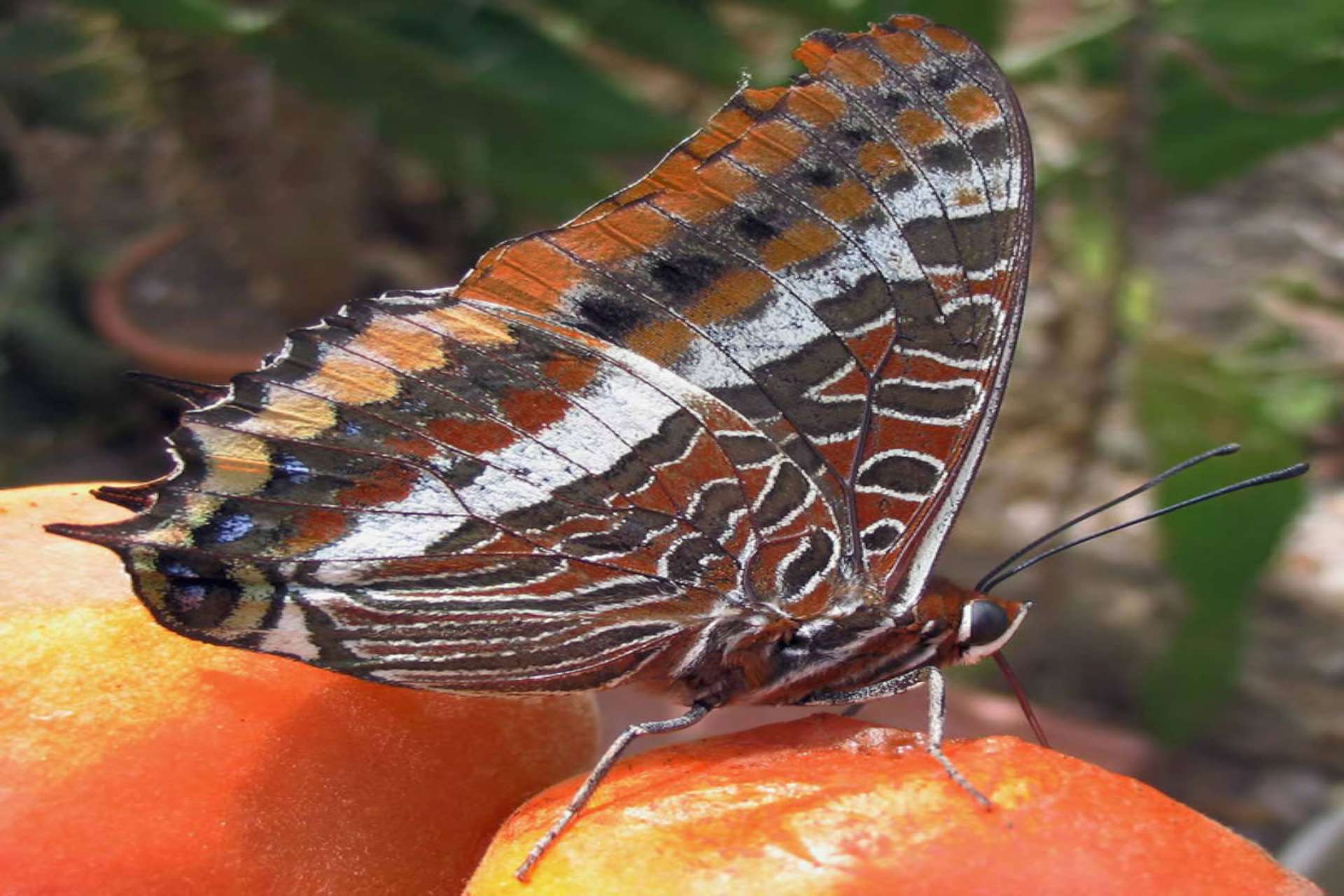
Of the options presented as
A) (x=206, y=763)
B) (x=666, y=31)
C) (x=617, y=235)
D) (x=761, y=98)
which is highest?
(x=666, y=31)

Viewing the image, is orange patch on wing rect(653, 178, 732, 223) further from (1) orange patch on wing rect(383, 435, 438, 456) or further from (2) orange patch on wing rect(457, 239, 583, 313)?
(1) orange patch on wing rect(383, 435, 438, 456)

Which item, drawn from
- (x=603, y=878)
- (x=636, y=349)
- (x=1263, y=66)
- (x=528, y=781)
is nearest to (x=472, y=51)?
(x=1263, y=66)

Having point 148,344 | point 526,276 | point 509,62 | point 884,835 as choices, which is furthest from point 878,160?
point 148,344

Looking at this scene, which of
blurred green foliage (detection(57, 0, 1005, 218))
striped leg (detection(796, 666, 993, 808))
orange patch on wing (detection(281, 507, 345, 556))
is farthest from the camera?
blurred green foliage (detection(57, 0, 1005, 218))

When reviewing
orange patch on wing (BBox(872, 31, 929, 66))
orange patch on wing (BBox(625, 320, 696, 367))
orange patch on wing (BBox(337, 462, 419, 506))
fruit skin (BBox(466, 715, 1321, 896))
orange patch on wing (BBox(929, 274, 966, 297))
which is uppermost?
orange patch on wing (BBox(872, 31, 929, 66))

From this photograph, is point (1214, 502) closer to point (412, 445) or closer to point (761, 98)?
point (761, 98)

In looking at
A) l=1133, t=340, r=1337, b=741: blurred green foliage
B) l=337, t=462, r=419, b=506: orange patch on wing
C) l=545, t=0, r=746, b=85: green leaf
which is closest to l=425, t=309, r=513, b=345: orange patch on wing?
l=337, t=462, r=419, b=506: orange patch on wing

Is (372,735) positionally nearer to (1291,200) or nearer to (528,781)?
(528,781)
